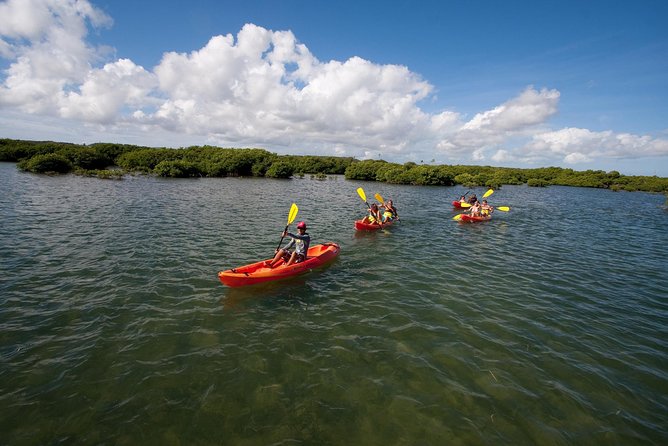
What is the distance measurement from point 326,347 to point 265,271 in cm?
413

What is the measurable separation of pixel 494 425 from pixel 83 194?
34948 mm

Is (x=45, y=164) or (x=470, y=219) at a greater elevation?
(x=45, y=164)

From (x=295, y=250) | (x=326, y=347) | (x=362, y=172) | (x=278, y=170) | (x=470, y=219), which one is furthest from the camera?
(x=362, y=172)

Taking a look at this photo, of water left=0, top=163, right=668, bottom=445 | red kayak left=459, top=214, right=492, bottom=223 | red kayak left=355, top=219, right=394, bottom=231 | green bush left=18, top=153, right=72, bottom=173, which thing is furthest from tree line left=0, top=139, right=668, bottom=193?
red kayak left=459, top=214, right=492, bottom=223

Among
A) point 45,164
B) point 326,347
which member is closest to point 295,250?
point 326,347

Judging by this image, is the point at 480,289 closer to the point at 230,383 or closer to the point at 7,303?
the point at 230,383

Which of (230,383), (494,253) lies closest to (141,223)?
(230,383)

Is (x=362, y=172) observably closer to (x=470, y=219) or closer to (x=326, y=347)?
(x=470, y=219)

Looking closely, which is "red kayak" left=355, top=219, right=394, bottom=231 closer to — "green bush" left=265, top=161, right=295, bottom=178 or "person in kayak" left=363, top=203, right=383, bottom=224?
"person in kayak" left=363, top=203, right=383, bottom=224

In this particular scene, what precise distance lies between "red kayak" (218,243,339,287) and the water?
15.3 inches

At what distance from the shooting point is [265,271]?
A: 1135 centimetres

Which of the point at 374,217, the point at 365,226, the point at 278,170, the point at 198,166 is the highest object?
the point at 198,166

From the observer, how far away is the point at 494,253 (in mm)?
17062

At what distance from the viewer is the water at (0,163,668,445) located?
589 centimetres
